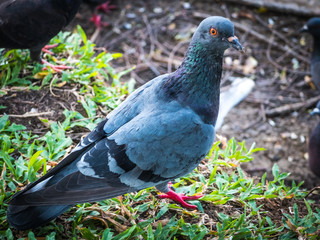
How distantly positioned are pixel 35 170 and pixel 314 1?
5.85 metres

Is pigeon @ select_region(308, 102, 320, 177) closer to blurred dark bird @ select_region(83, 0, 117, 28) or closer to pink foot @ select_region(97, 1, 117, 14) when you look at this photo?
blurred dark bird @ select_region(83, 0, 117, 28)

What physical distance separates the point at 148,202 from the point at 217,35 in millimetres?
1410

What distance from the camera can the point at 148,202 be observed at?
9.79 feet

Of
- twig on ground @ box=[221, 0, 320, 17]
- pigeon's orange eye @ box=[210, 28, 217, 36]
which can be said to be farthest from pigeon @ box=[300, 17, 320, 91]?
pigeon's orange eye @ box=[210, 28, 217, 36]

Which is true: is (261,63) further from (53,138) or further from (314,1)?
(53,138)

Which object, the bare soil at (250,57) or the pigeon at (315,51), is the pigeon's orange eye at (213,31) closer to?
the bare soil at (250,57)

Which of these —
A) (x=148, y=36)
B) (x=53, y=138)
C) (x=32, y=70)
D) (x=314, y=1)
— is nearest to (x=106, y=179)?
(x=53, y=138)

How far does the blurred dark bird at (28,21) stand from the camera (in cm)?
362

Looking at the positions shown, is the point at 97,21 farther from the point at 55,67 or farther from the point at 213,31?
the point at 213,31

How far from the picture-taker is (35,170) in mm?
2998

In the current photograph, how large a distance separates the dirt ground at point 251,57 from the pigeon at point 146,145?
2.13m

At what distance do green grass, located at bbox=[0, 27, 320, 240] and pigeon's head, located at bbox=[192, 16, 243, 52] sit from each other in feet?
3.82

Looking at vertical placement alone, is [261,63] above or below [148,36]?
below

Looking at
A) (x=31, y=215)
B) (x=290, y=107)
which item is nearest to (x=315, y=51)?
(x=290, y=107)
